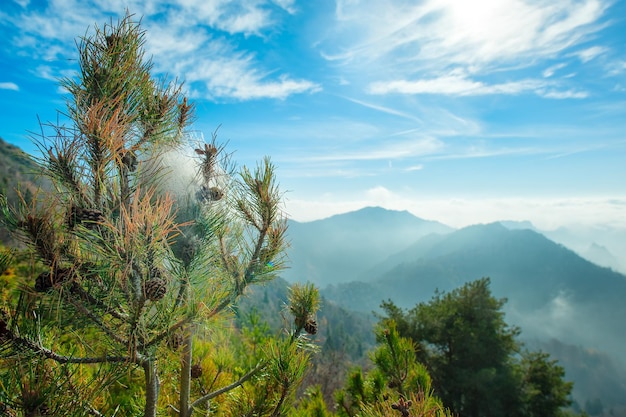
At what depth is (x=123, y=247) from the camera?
153 cm

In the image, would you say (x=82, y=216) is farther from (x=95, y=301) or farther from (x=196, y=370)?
(x=196, y=370)

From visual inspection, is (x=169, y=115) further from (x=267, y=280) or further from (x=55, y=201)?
(x=267, y=280)

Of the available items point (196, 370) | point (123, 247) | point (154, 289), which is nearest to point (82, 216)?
point (123, 247)

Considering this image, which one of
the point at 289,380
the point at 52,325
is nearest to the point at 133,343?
the point at 52,325

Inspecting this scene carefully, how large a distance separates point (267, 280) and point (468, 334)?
1624 cm

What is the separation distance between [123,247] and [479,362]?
18230mm

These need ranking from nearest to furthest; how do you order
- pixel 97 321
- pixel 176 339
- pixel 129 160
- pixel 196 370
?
pixel 97 321 < pixel 129 160 < pixel 176 339 < pixel 196 370

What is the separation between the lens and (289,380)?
2469 mm

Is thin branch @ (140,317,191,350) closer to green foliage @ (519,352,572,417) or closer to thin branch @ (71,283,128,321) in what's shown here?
thin branch @ (71,283,128,321)

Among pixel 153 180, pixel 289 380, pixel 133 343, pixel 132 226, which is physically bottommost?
pixel 289 380

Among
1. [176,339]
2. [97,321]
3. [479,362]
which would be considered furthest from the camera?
[479,362]

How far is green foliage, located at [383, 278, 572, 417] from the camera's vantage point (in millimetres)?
14766

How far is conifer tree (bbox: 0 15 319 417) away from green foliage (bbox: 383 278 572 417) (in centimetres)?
1537

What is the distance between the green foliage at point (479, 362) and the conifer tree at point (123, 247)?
15373 mm
